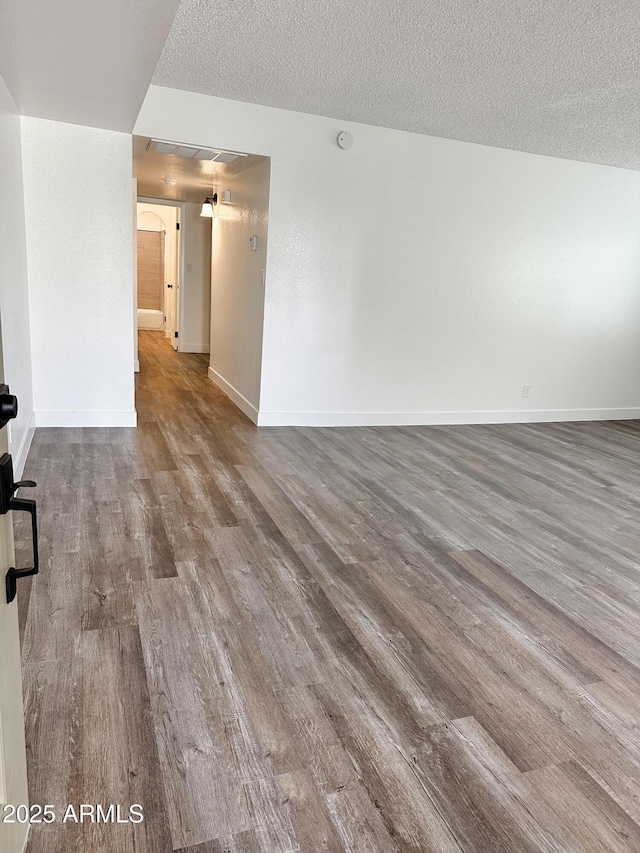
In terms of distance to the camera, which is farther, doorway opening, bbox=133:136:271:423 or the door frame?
the door frame

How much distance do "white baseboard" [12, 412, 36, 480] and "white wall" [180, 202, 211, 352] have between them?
466cm

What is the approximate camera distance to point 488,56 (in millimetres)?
3105

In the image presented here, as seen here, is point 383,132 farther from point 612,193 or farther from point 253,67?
point 612,193

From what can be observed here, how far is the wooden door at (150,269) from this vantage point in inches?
443

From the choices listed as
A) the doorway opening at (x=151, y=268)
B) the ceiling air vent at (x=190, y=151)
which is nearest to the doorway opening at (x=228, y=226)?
the ceiling air vent at (x=190, y=151)

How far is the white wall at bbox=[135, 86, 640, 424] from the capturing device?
4465 millimetres

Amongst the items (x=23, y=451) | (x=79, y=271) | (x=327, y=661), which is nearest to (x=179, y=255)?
(x=79, y=271)

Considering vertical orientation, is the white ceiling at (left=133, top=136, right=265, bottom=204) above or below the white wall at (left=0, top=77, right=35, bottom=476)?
above

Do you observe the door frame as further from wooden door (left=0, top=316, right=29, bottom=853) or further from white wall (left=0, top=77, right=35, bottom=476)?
wooden door (left=0, top=316, right=29, bottom=853)

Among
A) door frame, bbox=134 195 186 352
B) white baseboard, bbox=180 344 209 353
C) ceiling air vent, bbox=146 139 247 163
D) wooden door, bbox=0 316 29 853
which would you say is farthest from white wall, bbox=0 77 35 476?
white baseboard, bbox=180 344 209 353

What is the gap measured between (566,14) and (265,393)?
320 centimetres

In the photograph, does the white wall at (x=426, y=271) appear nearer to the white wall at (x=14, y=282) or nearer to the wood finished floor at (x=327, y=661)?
the white wall at (x=14, y=282)

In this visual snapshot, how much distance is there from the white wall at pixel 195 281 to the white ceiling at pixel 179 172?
640 millimetres

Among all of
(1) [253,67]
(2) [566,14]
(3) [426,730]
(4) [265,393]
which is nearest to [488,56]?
(2) [566,14]
